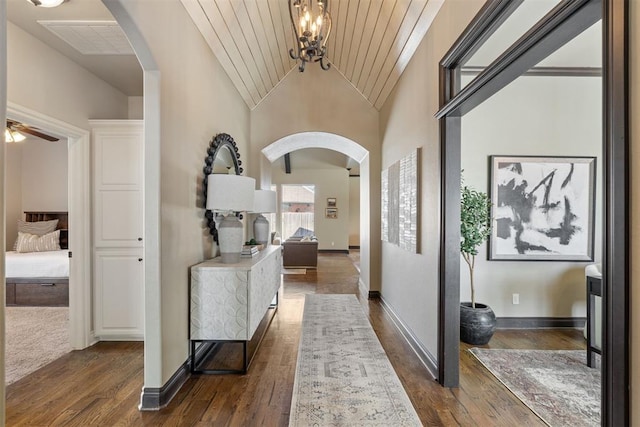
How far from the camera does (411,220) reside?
3.13 metres

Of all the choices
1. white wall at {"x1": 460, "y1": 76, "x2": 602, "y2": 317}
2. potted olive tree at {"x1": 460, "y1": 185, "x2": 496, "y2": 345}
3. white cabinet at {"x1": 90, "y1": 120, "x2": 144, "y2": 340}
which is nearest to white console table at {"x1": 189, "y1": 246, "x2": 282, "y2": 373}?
white cabinet at {"x1": 90, "y1": 120, "x2": 144, "y2": 340}

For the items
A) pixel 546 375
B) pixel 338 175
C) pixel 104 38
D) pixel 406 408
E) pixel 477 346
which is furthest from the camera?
pixel 338 175

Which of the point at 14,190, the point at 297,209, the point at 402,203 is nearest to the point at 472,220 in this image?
the point at 402,203

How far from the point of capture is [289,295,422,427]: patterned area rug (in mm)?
1991

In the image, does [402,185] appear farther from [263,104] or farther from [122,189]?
[122,189]

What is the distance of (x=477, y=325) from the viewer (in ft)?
10.2

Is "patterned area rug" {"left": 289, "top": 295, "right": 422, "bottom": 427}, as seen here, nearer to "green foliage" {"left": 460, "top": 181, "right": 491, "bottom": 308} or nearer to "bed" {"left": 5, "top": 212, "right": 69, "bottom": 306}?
"green foliage" {"left": 460, "top": 181, "right": 491, "bottom": 308}

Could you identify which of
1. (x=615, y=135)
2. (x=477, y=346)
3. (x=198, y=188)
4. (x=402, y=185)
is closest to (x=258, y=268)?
(x=198, y=188)

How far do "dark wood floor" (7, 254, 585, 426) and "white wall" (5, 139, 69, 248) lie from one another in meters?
4.25

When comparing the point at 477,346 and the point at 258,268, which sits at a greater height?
the point at 258,268

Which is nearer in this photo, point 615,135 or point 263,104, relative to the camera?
point 615,135

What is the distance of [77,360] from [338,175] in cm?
949

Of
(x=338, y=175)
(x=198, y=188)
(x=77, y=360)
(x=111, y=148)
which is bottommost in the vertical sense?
(x=77, y=360)

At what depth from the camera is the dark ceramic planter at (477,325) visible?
3113mm
